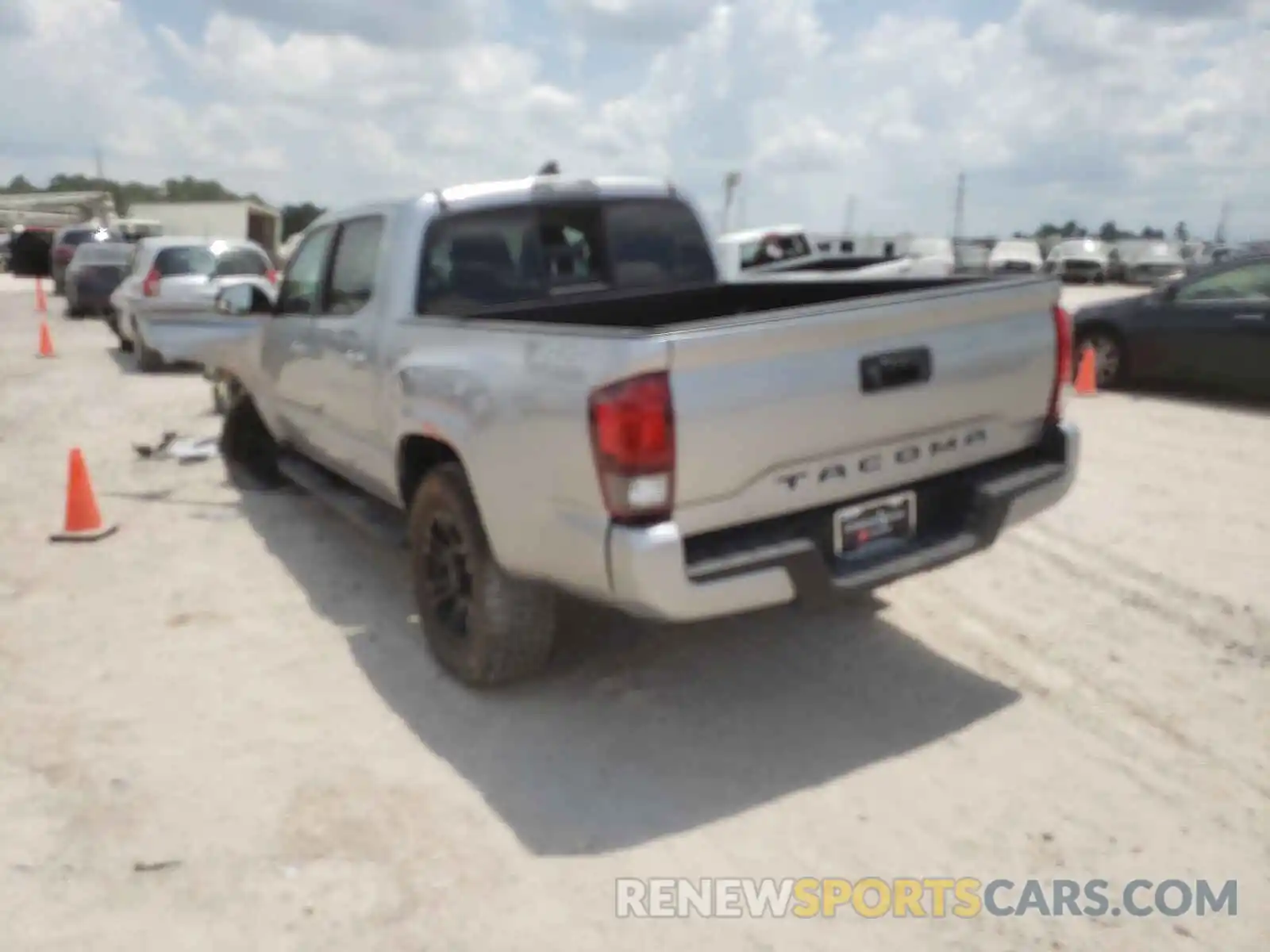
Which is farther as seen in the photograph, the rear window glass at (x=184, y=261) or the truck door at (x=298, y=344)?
the rear window glass at (x=184, y=261)

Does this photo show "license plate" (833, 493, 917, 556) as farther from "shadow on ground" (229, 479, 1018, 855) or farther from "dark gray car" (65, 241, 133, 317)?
"dark gray car" (65, 241, 133, 317)

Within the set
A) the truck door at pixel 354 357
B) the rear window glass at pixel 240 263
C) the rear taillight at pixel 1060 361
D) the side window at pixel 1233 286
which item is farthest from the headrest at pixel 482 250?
the rear window glass at pixel 240 263

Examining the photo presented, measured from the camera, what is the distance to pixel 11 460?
859cm

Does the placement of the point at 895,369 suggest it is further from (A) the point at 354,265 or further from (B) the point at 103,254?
(B) the point at 103,254

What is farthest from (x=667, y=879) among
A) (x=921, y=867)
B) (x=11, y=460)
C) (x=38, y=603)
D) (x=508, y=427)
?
(x=11, y=460)

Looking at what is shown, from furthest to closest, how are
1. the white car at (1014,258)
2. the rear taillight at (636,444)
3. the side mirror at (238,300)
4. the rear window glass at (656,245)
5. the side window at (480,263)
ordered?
the white car at (1014,258), the side mirror at (238,300), the rear window glass at (656,245), the side window at (480,263), the rear taillight at (636,444)

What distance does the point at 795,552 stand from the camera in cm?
349

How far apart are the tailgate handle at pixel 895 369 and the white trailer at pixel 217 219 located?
3518cm

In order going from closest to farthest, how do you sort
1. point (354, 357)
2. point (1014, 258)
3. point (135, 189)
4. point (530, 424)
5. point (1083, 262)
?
point (530, 424) < point (354, 357) < point (1014, 258) < point (1083, 262) < point (135, 189)

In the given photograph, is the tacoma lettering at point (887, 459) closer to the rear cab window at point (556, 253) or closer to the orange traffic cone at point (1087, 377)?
the rear cab window at point (556, 253)

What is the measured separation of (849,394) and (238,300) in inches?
174

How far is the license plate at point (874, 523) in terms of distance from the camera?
3.72 metres

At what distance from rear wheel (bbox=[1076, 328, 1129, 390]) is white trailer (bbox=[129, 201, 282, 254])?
30.5 metres

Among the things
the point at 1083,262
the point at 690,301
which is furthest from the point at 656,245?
the point at 1083,262
